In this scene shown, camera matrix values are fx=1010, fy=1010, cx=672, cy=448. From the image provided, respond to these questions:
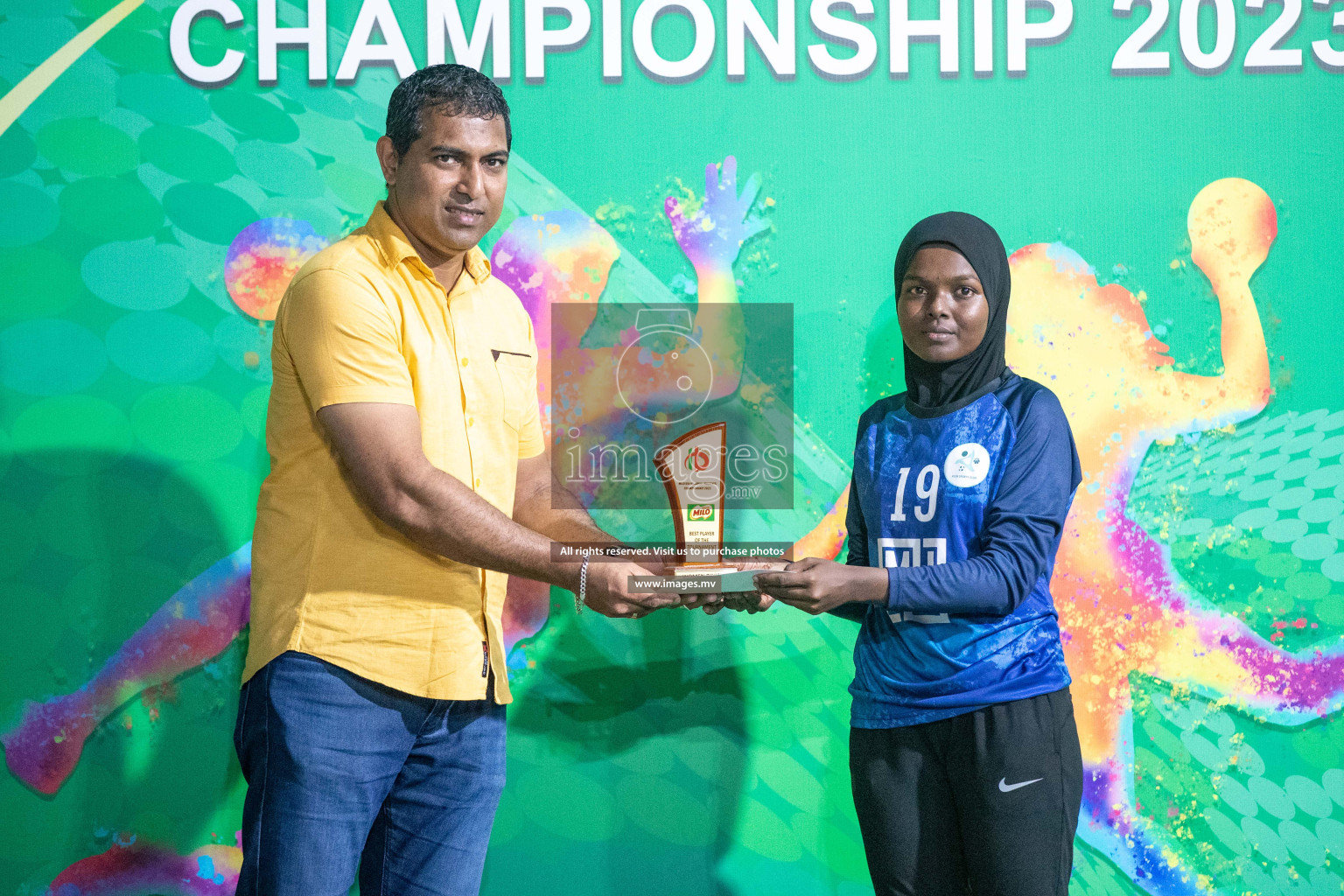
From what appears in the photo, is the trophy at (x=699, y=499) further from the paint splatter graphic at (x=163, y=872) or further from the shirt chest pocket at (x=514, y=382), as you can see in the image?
the paint splatter graphic at (x=163, y=872)

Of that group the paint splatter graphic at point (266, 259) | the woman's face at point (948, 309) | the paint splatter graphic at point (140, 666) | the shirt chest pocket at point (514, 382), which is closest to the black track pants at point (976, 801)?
the woman's face at point (948, 309)

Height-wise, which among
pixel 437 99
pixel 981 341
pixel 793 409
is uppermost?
pixel 437 99

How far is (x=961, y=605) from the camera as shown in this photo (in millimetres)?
1630

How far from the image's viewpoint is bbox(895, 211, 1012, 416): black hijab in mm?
1765

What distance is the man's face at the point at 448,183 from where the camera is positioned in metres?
1.69

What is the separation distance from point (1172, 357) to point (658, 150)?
4.33 ft

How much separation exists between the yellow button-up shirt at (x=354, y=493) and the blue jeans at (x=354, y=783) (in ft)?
0.18

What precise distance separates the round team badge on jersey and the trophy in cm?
38

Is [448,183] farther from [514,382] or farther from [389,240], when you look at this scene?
[514,382]

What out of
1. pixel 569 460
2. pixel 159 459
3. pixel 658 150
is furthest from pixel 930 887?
pixel 159 459

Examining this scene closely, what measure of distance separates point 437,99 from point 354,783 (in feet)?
3.68

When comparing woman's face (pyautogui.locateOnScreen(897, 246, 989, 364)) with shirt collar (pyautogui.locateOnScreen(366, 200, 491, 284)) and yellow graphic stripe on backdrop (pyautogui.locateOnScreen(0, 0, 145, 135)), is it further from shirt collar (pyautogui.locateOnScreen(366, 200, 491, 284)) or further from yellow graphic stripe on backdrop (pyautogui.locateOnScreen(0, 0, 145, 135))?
yellow graphic stripe on backdrop (pyautogui.locateOnScreen(0, 0, 145, 135))

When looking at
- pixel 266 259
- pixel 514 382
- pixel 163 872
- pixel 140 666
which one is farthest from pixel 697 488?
pixel 163 872

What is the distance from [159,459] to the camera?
2.49 meters
